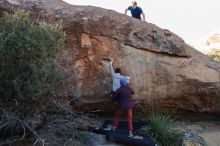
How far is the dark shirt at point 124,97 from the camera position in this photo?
1114cm

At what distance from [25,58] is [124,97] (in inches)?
106

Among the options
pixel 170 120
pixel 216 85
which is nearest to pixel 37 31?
pixel 170 120

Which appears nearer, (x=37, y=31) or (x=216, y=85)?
(x=37, y=31)

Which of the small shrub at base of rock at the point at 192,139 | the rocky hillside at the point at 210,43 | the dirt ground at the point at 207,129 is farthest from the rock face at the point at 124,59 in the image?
the rocky hillside at the point at 210,43

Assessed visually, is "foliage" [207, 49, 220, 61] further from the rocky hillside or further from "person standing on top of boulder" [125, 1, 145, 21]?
"person standing on top of boulder" [125, 1, 145, 21]

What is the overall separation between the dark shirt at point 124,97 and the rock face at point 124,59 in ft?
3.02

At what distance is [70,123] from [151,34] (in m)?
3.16

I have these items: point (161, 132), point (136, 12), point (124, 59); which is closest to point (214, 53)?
point (136, 12)

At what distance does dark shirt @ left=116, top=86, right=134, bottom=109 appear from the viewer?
11.1 metres

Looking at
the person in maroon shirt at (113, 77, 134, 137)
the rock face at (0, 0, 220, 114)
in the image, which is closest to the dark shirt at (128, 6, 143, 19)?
the rock face at (0, 0, 220, 114)

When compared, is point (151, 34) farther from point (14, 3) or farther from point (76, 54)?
point (14, 3)

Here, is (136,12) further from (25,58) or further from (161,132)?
(25,58)

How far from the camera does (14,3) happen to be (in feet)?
38.8

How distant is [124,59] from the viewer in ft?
40.0
